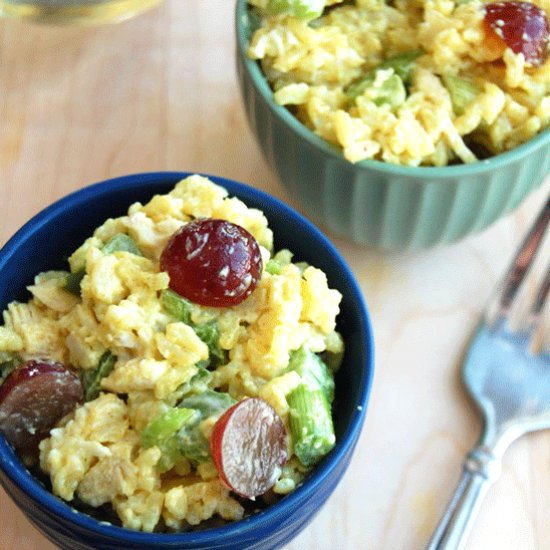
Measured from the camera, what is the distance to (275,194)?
139 cm

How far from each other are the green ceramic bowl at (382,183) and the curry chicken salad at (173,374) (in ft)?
0.58

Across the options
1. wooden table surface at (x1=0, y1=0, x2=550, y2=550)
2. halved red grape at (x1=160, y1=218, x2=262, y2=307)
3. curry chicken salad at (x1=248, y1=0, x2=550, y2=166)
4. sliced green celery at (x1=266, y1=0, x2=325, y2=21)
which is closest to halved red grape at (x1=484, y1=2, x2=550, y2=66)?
curry chicken salad at (x1=248, y1=0, x2=550, y2=166)

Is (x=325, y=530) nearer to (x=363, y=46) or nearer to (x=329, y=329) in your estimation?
(x=329, y=329)

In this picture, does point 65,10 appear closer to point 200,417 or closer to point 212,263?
point 212,263

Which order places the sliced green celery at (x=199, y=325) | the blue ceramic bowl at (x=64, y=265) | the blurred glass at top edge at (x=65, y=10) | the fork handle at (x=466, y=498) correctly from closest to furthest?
the blue ceramic bowl at (x=64, y=265) < the sliced green celery at (x=199, y=325) < the fork handle at (x=466, y=498) < the blurred glass at top edge at (x=65, y=10)

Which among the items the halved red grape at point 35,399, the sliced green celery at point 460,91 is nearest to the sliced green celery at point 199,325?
the halved red grape at point 35,399

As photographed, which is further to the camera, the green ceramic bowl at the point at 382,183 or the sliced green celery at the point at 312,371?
the green ceramic bowl at the point at 382,183

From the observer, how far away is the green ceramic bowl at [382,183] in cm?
112

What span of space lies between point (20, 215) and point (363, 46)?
57 centimetres

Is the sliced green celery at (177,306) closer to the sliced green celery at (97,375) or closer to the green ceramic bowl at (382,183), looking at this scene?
the sliced green celery at (97,375)

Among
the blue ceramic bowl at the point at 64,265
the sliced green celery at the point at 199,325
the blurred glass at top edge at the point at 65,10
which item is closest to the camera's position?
the blue ceramic bowl at the point at 64,265

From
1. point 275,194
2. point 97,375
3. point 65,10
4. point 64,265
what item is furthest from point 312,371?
point 65,10

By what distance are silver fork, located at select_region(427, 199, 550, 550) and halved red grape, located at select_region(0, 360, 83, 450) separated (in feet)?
1.55

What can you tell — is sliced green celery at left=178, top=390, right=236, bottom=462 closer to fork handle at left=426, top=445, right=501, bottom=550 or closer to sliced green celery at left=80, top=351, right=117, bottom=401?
sliced green celery at left=80, top=351, right=117, bottom=401
